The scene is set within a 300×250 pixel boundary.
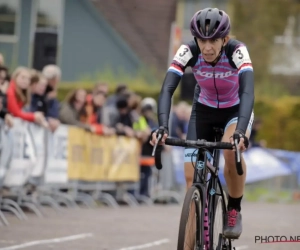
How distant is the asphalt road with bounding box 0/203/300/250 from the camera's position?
435 inches

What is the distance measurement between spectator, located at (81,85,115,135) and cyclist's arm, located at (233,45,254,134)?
30.5ft

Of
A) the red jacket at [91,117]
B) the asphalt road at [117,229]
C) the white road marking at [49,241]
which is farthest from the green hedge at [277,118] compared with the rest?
the white road marking at [49,241]

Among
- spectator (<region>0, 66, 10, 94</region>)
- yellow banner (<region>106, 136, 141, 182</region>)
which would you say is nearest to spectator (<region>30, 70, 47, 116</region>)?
spectator (<region>0, 66, 10, 94</region>)

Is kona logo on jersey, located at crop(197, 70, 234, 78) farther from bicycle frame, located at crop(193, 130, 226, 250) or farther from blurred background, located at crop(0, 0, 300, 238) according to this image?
blurred background, located at crop(0, 0, 300, 238)

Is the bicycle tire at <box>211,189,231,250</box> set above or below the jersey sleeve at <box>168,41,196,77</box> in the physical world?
below

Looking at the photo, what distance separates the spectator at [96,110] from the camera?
17.8m

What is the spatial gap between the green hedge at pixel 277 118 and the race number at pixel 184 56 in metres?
23.6

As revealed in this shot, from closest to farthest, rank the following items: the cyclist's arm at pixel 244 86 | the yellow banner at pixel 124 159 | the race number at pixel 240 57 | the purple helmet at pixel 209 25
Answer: the cyclist's arm at pixel 244 86
the purple helmet at pixel 209 25
the race number at pixel 240 57
the yellow banner at pixel 124 159

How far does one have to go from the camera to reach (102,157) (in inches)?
704

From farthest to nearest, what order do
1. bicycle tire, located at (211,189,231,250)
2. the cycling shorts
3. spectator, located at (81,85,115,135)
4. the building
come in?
the building, spectator, located at (81,85,115,135), the cycling shorts, bicycle tire, located at (211,189,231,250)

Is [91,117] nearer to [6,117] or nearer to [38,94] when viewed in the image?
[38,94]

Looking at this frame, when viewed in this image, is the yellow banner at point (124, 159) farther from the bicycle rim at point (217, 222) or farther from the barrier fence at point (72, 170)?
the bicycle rim at point (217, 222)

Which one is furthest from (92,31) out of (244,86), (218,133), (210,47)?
(244,86)

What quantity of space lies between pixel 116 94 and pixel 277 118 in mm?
13905
